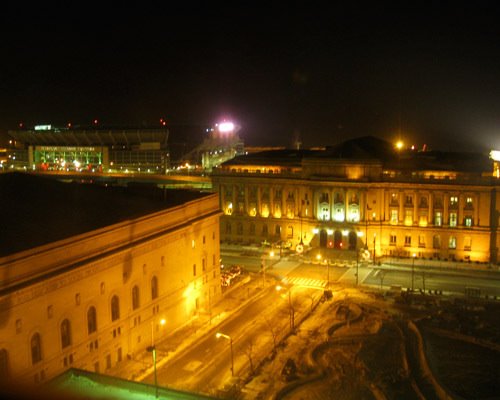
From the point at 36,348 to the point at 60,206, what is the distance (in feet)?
44.1

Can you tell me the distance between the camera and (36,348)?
31984mm

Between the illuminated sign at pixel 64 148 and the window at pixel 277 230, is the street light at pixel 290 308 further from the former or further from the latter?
the illuminated sign at pixel 64 148

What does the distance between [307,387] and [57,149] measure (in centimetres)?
11767

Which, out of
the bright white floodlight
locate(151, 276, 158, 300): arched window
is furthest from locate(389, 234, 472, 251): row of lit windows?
the bright white floodlight

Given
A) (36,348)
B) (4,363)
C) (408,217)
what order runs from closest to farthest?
(4,363), (36,348), (408,217)

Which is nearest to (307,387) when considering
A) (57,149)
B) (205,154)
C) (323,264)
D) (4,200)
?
(4,200)

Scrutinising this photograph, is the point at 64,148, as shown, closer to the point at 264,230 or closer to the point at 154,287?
the point at 264,230

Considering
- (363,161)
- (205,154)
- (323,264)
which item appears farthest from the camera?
(205,154)

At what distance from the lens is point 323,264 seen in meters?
69.2

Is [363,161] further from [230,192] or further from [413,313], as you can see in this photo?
[413,313]

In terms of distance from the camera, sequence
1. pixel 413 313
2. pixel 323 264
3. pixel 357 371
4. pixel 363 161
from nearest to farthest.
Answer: pixel 357 371, pixel 413 313, pixel 323 264, pixel 363 161

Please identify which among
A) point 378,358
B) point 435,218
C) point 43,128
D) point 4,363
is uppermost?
point 43,128

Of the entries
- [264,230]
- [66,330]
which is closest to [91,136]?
[264,230]

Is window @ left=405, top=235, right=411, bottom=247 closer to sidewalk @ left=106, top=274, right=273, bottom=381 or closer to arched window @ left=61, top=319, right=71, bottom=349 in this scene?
sidewalk @ left=106, top=274, right=273, bottom=381
